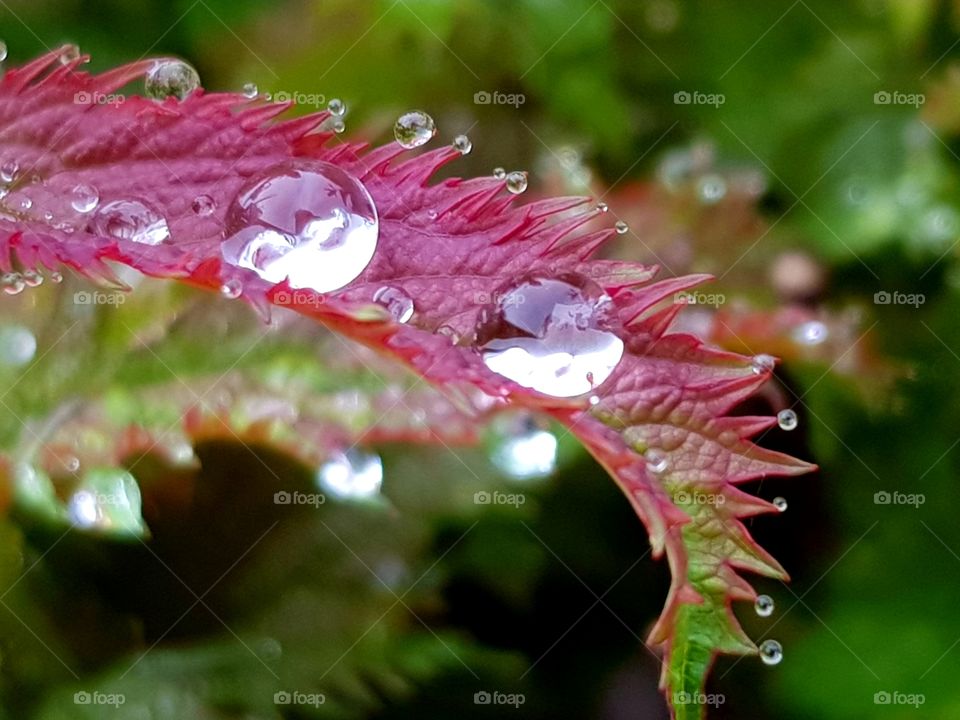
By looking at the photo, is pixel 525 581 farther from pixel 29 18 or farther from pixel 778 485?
pixel 29 18

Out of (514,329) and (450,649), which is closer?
(514,329)

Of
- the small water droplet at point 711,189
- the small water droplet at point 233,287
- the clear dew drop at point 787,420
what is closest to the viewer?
the small water droplet at point 233,287

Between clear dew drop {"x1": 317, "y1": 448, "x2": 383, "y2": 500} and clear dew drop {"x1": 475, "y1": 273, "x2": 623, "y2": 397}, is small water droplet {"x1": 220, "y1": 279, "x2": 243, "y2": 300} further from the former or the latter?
clear dew drop {"x1": 317, "y1": 448, "x2": 383, "y2": 500}

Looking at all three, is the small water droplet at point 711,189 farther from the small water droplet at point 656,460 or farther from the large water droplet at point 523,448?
the small water droplet at point 656,460

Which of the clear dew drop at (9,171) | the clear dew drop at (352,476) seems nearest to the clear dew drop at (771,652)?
the clear dew drop at (352,476)

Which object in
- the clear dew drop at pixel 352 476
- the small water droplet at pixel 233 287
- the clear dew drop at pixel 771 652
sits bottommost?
the clear dew drop at pixel 771 652

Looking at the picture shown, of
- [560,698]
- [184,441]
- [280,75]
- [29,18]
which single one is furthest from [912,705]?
[29,18]

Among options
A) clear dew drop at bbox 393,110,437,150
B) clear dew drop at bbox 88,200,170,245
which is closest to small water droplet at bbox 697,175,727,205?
clear dew drop at bbox 393,110,437,150
